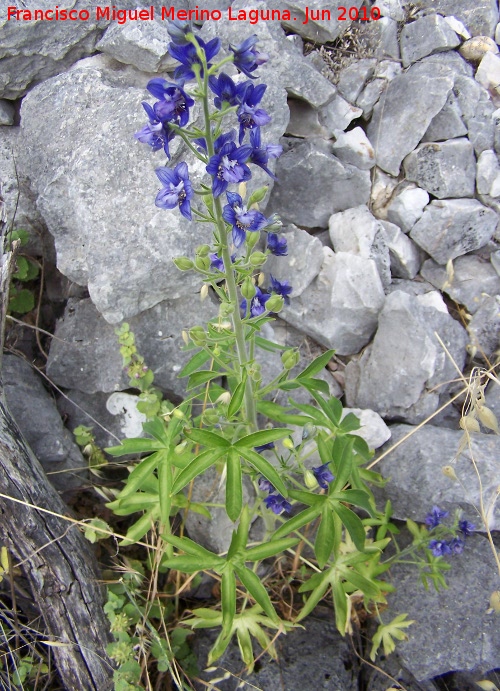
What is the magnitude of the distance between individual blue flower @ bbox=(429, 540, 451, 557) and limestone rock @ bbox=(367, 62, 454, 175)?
2.26 metres

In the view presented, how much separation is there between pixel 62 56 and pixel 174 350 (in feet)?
6.25

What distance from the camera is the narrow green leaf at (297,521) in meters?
2.43

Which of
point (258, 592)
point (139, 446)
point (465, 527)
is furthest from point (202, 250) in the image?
point (465, 527)

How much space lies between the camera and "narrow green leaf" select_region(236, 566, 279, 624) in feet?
7.81

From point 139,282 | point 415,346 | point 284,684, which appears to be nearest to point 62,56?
point 139,282

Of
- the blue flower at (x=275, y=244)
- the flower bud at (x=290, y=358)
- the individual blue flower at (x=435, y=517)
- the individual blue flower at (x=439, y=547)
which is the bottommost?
the individual blue flower at (x=439, y=547)

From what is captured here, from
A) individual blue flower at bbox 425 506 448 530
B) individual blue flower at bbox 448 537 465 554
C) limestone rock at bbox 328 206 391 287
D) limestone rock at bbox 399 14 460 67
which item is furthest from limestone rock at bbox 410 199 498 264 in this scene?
individual blue flower at bbox 448 537 465 554

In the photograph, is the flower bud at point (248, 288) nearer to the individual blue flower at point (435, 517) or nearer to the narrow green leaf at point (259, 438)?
the narrow green leaf at point (259, 438)

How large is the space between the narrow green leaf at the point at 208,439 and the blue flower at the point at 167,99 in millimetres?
1168

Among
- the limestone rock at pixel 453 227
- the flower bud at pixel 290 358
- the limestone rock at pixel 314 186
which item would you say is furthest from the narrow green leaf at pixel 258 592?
the limestone rock at pixel 453 227

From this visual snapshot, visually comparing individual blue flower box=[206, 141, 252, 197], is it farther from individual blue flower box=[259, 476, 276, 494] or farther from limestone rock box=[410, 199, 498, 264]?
limestone rock box=[410, 199, 498, 264]

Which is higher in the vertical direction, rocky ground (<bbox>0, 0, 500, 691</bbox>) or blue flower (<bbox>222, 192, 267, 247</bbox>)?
blue flower (<bbox>222, 192, 267, 247</bbox>)

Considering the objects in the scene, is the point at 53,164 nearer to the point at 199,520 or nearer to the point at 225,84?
the point at 225,84

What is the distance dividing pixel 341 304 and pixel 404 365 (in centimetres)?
51
